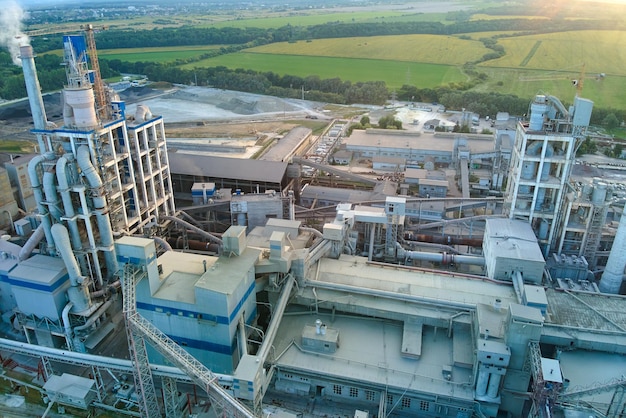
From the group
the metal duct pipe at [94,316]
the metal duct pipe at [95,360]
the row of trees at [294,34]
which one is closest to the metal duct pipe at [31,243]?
the metal duct pipe at [95,360]

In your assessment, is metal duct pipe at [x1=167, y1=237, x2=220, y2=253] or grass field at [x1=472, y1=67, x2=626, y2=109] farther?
grass field at [x1=472, y1=67, x2=626, y2=109]

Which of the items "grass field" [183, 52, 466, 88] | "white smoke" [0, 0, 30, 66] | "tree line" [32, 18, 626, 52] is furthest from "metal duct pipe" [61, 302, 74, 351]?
"tree line" [32, 18, 626, 52]

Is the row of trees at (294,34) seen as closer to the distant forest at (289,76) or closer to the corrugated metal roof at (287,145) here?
the distant forest at (289,76)

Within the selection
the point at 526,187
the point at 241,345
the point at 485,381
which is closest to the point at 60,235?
the point at 241,345

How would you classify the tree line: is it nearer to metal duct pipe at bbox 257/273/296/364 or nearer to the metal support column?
metal duct pipe at bbox 257/273/296/364

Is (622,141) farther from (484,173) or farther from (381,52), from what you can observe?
(381,52)

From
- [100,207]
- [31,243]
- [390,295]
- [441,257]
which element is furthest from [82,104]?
[441,257]
